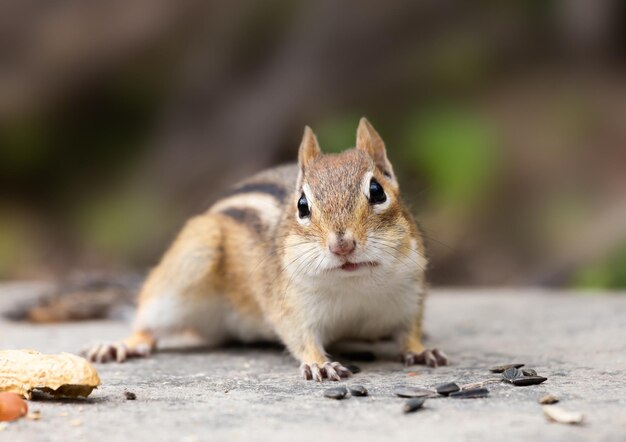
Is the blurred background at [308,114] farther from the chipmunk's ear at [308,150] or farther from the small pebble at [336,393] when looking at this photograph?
the small pebble at [336,393]

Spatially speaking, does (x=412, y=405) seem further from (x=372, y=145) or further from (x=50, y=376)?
(x=372, y=145)

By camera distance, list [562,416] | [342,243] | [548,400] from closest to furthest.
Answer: [562,416] < [548,400] < [342,243]

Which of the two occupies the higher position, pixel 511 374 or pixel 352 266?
pixel 352 266

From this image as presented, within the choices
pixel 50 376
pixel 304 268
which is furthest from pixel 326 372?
pixel 50 376

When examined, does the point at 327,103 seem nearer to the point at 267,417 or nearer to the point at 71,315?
the point at 71,315

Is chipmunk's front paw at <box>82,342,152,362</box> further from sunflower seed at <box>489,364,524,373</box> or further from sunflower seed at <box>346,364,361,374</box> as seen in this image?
sunflower seed at <box>489,364,524,373</box>

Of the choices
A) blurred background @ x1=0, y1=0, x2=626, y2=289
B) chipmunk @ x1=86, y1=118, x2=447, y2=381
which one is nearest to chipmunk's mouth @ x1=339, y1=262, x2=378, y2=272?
chipmunk @ x1=86, y1=118, x2=447, y2=381

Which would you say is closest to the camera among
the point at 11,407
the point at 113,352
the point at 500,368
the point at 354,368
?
the point at 11,407

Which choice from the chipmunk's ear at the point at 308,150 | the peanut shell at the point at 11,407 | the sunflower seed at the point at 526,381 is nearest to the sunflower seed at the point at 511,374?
the sunflower seed at the point at 526,381
